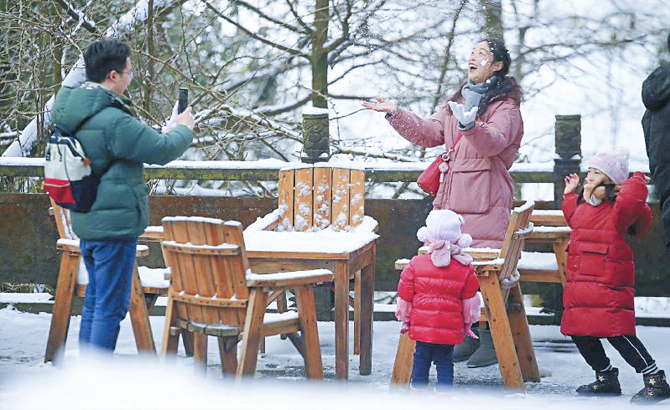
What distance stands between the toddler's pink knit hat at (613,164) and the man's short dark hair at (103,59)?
253 centimetres

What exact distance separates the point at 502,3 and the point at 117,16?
410 centimetres

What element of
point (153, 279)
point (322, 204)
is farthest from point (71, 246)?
point (322, 204)

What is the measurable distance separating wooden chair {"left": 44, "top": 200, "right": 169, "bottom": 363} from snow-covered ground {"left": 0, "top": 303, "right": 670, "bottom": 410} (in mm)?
125

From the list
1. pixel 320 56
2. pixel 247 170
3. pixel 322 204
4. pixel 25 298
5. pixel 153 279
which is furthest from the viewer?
pixel 320 56

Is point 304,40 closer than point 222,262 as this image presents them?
No

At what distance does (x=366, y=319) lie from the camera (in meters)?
5.84

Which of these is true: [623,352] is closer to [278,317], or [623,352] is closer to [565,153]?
[278,317]

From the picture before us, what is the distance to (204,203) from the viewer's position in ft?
24.4

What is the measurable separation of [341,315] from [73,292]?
1.57 metres

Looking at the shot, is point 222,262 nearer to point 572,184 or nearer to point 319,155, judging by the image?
point 572,184

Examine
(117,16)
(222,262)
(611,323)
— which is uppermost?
(117,16)

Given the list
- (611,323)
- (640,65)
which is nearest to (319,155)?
(611,323)

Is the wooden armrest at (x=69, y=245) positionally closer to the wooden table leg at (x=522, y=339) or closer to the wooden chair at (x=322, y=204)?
the wooden chair at (x=322, y=204)

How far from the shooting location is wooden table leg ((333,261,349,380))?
514 centimetres
